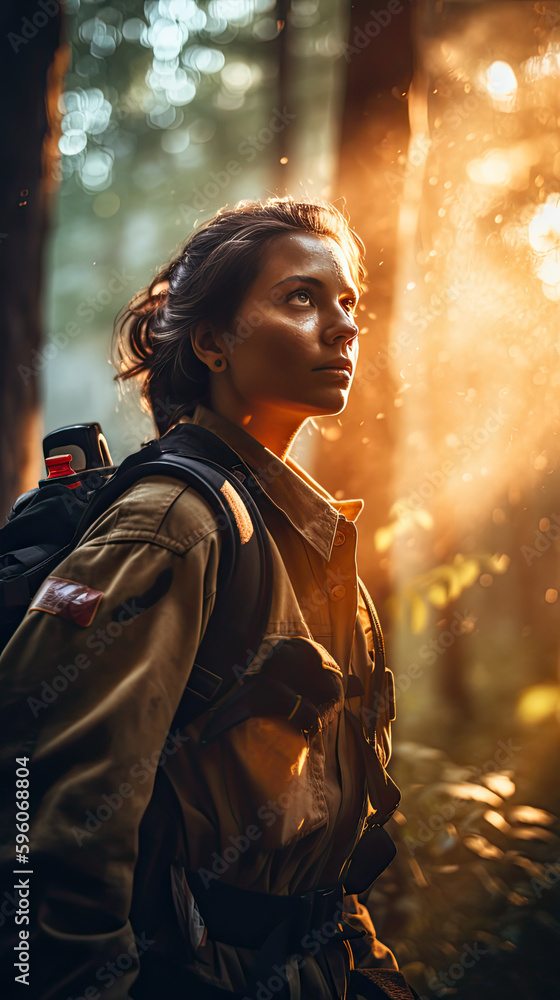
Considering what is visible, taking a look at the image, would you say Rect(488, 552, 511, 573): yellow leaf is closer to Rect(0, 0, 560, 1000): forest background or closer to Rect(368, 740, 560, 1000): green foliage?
Rect(0, 0, 560, 1000): forest background

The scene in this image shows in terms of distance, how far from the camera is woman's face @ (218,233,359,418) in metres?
1.64

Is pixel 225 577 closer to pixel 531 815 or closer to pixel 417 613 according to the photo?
pixel 417 613

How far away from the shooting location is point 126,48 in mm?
5176

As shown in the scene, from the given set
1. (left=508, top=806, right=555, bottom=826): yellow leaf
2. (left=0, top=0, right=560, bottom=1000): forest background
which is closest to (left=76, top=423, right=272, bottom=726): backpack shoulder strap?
(left=0, top=0, right=560, bottom=1000): forest background

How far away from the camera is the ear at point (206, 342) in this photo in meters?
1.75

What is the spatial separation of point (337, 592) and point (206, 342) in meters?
0.79

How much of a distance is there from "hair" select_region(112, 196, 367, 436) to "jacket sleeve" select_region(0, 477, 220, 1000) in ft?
2.01

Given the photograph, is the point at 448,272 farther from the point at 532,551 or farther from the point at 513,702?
the point at 513,702

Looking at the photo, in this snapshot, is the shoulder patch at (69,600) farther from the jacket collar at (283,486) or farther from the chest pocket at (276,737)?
the jacket collar at (283,486)

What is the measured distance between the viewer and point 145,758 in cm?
113

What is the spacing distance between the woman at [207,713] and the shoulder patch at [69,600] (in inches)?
0.5

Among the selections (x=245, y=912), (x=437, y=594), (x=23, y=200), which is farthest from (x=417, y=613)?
(x=23, y=200)

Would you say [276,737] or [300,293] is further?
[300,293]

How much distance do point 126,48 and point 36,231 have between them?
3.02 metres
